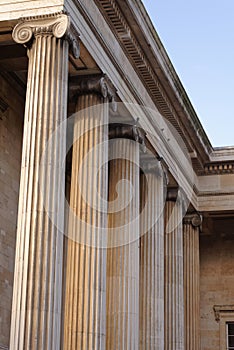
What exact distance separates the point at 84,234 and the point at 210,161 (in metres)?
16.0

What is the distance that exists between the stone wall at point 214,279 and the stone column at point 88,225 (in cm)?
1818

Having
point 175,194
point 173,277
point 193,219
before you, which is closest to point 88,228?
point 173,277

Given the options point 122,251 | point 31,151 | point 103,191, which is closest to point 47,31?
point 31,151

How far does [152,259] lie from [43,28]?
37.7 ft

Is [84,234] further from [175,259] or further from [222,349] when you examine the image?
[222,349]

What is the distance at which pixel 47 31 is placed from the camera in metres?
18.3

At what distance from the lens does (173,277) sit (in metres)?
30.5

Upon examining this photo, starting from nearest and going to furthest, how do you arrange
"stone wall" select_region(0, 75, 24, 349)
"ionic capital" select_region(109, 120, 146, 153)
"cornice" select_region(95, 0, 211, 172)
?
"cornice" select_region(95, 0, 211, 172) → "stone wall" select_region(0, 75, 24, 349) → "ionic capital" select_region(109, 120, 146, 153)

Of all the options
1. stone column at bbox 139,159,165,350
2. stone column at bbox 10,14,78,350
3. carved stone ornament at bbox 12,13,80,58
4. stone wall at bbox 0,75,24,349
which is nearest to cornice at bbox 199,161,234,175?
stone column at bbox 139,159,165,350

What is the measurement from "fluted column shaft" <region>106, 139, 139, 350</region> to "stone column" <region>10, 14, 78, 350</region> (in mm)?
6384

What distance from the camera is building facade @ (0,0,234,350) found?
17.1 metres

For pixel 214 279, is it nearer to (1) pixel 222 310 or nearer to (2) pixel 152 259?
(1) pixel 222 310

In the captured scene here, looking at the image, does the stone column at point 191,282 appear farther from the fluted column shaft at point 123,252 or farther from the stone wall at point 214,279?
the fluted column shaft at point 123,252

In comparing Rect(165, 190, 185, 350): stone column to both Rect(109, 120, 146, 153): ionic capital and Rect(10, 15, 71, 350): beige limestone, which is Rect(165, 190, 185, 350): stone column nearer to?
Rect(109, 120, 146, 153): ionic capital
